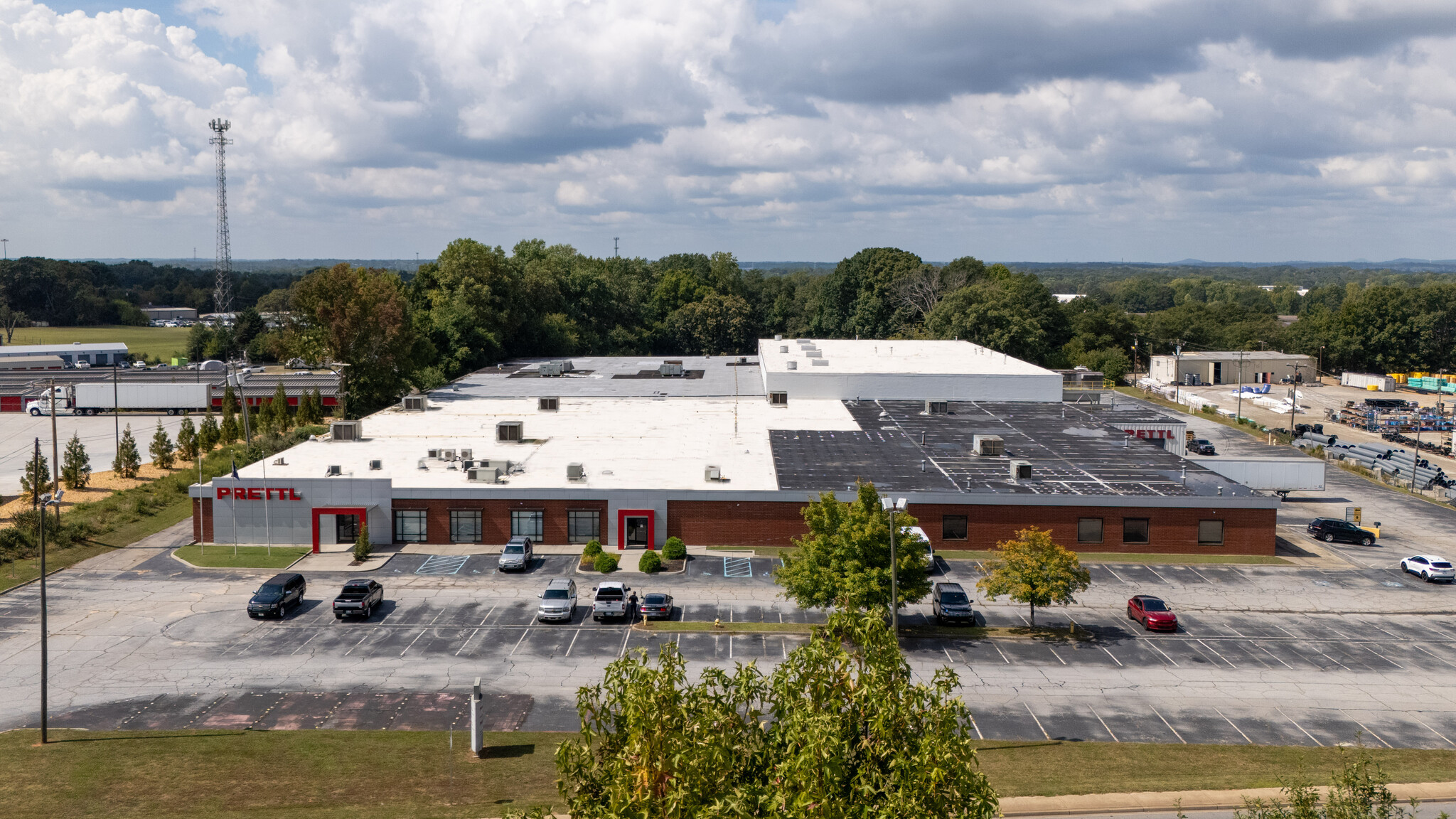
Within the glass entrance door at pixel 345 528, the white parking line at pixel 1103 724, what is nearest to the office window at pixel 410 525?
the glass entrance door at pixel 345 528

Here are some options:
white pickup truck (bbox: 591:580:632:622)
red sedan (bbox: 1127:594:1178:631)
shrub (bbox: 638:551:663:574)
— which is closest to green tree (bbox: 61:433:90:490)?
shrub (bbox: 638:551:663:574)

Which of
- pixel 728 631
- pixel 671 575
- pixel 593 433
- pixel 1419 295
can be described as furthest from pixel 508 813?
pixel 1419 295

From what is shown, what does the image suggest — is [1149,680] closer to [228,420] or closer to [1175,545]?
[1175,545]

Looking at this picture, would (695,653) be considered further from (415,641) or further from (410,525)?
(410,525)

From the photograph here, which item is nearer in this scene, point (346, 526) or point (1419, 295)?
point (346, 526)

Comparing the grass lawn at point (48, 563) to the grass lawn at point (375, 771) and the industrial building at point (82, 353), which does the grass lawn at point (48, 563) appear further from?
the industrial building at point (82, 353)

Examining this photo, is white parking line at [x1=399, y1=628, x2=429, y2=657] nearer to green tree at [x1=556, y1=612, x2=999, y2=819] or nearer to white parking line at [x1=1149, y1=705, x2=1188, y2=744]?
green tree at [x1=556, y1=612, x2=999, y2=819]

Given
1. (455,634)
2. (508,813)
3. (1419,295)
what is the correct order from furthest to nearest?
(1419,295) < (455,634) < (508,813)

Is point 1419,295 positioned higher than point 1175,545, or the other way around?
point 1419,295
